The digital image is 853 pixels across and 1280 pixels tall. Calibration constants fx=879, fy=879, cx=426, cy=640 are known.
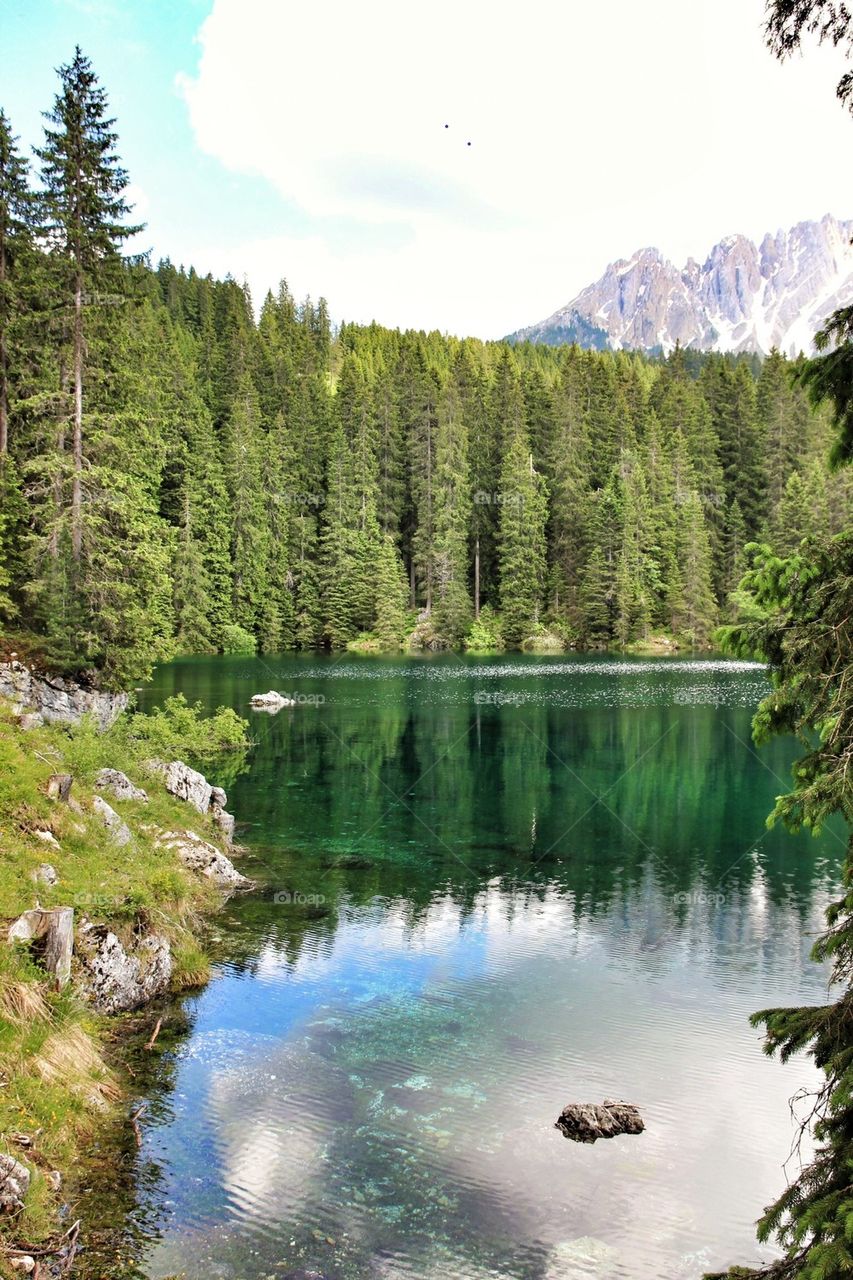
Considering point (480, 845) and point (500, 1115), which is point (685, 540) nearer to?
point (480, 845)

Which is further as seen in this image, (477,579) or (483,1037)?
(477,579)

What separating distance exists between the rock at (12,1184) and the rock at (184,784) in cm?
1335

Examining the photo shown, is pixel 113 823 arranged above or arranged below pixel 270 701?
above

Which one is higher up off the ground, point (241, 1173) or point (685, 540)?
point (685, 540)

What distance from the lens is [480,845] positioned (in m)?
21.8

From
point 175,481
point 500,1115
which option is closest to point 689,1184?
point 500,1115

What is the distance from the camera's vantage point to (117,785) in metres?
17.8

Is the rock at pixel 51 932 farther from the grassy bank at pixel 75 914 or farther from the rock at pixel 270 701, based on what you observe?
the rock at pixel 270 701

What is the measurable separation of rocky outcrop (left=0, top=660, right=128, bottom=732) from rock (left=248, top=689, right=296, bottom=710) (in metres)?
17.9

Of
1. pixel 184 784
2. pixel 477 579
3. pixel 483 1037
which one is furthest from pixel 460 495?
pixel 483 1037

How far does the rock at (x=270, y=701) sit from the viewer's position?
148 ft

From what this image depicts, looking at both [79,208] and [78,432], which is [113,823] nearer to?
[78,432]

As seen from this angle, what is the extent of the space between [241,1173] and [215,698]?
37.2 m

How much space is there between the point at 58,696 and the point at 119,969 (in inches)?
577
